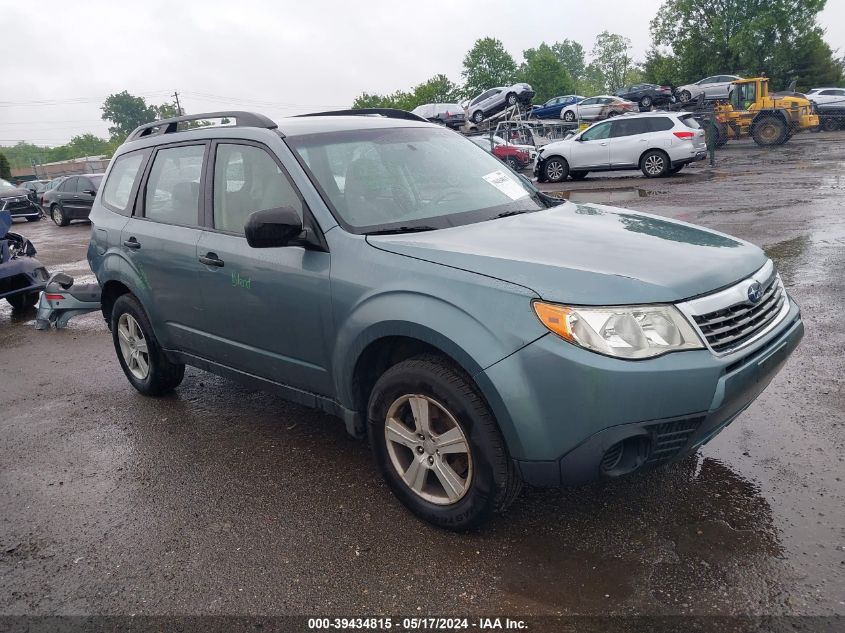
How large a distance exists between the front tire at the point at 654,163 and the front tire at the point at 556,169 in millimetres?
2312

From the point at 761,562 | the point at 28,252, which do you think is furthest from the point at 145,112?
the point at 761,562

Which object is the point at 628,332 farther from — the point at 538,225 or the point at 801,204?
the point at 801,204

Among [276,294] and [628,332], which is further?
[276,294]

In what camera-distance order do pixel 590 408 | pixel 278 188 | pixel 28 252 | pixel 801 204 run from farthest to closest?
pixel 801 204, pixel 28 252, pixel 278 188, pixel 590 408

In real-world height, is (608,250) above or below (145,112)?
below

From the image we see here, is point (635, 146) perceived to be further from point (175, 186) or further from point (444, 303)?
point (444, 303)

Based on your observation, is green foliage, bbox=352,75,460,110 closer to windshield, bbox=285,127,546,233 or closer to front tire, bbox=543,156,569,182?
front tire, bbox=543,156,569,182

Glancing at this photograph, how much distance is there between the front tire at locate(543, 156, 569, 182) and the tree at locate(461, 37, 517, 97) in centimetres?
5921

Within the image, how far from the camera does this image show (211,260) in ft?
12.9

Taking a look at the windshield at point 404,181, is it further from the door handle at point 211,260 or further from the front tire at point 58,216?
the front tire at point 58,216

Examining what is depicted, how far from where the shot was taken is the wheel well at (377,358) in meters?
3.10

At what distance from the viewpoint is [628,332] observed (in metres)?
2.56

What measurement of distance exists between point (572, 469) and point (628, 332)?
56 centimetres

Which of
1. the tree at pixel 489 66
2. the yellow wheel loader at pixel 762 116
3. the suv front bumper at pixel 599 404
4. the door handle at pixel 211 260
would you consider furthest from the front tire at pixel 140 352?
the tree at pixel 489 66
